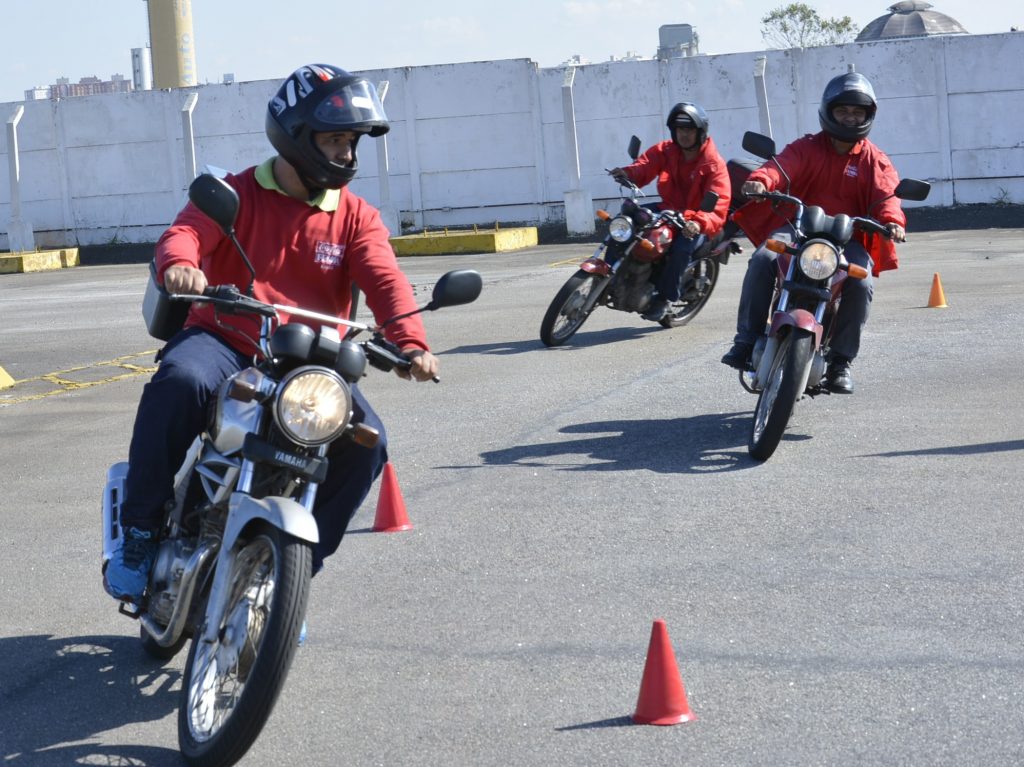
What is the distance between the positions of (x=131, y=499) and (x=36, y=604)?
1270 millimetres

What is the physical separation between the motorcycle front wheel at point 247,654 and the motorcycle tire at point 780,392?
13.5 feet

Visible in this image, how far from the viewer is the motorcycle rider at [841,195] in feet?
28.2

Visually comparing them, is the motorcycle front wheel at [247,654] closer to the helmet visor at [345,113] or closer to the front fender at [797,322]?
the helmet visor at [345,113]

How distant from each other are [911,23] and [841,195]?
5711cm

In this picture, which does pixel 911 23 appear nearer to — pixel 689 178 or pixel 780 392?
pixel 689 178

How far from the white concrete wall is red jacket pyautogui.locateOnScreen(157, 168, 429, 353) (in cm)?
2277

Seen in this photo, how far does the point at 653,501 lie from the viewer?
23.1 ft

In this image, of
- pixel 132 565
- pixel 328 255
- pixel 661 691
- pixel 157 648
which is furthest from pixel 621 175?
pixel 661 691

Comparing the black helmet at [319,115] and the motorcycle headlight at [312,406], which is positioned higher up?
the black helmet at [319,115]

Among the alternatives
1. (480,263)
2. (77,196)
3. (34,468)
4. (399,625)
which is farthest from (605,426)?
(77,196)

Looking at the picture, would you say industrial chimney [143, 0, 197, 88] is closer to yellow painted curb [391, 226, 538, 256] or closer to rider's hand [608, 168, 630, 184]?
yellow painted curb [391, 226, 538, 256]

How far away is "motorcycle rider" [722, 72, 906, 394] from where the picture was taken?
28.2 feet

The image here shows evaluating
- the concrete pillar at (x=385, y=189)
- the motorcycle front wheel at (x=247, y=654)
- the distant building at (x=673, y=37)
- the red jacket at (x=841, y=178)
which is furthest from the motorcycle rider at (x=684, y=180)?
the distant building at (x=673, y=37)

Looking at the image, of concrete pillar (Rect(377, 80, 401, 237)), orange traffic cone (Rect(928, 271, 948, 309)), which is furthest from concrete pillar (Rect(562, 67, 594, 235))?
orange traffic cone (Rect(928, 271, 948, 309))
